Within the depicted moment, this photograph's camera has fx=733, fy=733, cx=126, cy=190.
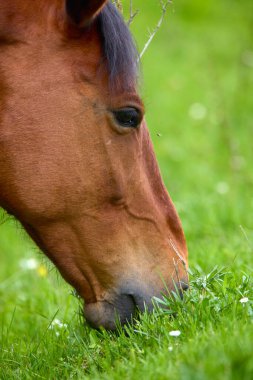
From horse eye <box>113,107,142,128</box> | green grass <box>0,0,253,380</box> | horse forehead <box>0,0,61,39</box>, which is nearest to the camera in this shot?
green grass <box>0,0,253,380</box>

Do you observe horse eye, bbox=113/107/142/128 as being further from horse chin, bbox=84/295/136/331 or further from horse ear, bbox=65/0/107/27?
horse chin, bbox=84/295/136/331

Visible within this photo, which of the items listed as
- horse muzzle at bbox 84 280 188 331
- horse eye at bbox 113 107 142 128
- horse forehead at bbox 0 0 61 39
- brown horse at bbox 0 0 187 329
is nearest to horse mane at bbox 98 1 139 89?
brown horse at bbox 0 0 187 329

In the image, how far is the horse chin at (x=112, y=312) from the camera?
329 centimetres

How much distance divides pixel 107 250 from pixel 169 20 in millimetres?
13349

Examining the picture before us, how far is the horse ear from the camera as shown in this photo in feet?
10.3

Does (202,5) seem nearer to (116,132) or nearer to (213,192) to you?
(213,192)

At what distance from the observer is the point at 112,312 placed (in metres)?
3.30

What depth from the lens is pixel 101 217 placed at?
3270 millimetres

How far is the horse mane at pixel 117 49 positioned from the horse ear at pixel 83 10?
0.08 meters

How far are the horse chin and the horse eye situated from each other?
774 millimetres

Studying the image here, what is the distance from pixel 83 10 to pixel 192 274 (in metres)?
1.29

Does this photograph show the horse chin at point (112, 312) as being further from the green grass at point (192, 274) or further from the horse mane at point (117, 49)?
the horse mane at point (117, 49)

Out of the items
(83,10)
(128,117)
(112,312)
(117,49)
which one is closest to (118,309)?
(112,312)

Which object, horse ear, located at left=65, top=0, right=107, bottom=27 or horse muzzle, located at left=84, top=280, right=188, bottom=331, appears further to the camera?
horse muzzle, located at left=84, top=280, right=188, bottom=331
